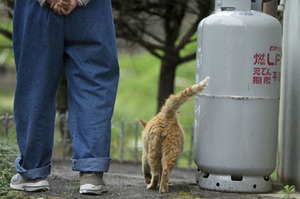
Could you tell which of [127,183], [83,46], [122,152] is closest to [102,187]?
[127,183]

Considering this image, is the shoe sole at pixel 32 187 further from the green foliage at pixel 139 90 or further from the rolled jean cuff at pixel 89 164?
the green foliage at pixel 139 90

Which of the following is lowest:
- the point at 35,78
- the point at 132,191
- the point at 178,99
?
the point at 132,191

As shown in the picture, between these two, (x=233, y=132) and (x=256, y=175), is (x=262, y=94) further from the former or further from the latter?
(x=256, y=175)

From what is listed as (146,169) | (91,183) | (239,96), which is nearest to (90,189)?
(91,183)

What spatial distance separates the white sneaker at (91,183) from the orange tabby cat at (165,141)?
393 mm

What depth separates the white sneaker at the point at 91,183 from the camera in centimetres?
320

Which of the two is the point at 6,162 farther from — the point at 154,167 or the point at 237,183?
the point at 237,183

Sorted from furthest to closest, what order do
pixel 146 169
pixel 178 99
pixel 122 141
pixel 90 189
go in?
pixel 122 141
pixel 146 169
pixel 178 99
pixel 90 189

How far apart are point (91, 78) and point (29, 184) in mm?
746

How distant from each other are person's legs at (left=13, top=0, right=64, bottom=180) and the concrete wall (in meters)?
1.65

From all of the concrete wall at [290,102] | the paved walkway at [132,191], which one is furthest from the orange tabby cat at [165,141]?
the concrete wall at [290,102]

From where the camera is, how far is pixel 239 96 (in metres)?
3.48

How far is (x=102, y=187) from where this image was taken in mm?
3271

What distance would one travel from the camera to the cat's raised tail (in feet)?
10.9
